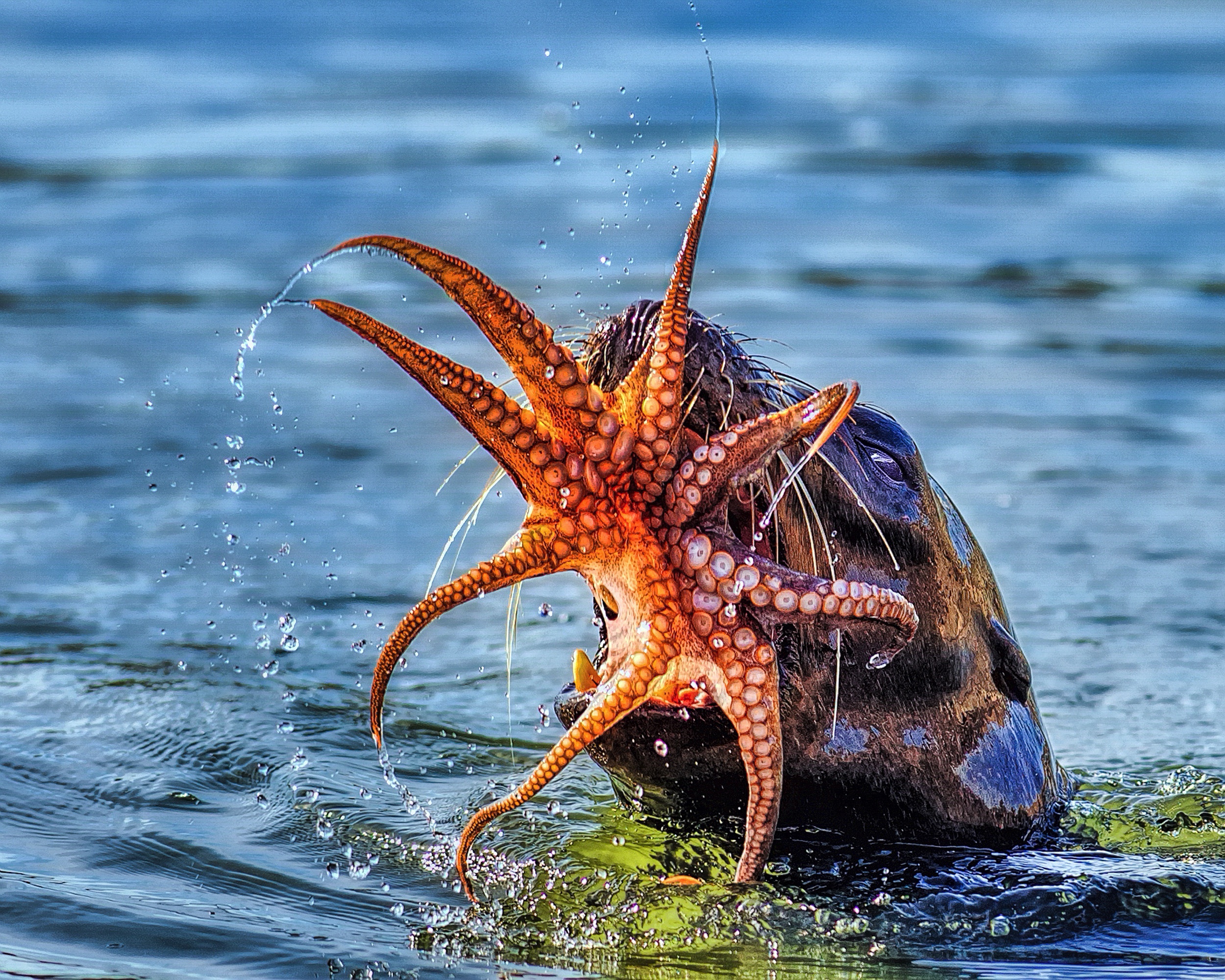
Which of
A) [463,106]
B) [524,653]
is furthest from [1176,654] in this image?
[463,106]

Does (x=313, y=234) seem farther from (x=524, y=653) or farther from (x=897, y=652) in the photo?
(x=897, y=652)

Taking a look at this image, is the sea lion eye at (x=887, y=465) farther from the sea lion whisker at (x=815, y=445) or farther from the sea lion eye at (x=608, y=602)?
the sea lion eye at (x=608, y=602)

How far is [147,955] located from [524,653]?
2505 mm

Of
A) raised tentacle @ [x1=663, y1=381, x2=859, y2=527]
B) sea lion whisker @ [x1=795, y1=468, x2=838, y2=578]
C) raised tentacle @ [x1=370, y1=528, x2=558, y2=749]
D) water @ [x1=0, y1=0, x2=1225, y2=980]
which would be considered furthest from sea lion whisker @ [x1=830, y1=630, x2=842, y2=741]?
raised tentacle @ [x1=370, y1=528, x2=558, y2=749]

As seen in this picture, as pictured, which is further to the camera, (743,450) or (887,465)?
(887,465)

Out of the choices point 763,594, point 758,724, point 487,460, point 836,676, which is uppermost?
point 487,460

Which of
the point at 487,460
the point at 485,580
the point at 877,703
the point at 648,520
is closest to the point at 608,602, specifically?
the point at 648,520

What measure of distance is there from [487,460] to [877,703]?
180 inches

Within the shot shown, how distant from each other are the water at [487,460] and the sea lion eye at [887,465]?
761mm

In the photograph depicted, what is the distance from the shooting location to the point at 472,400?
3.57m

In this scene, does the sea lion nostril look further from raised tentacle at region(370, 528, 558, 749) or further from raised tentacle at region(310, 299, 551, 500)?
raised tentacle at region(310, 299, 551, 500)

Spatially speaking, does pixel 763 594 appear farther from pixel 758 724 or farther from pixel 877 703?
pixel 877 703

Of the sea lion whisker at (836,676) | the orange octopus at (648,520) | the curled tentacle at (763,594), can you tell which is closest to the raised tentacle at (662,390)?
the orange octopus at (648,520)

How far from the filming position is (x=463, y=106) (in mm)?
15086
